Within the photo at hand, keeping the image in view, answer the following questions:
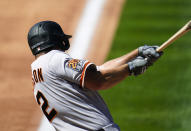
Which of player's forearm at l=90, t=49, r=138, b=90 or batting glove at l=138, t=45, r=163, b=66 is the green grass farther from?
player's forearm at l=90, t=49, r=138, b=90

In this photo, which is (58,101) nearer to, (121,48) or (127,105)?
(127,105)

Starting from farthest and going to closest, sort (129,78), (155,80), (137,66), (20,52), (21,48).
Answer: (21,48), (20,52), (129,78), (155,80), (137,66)

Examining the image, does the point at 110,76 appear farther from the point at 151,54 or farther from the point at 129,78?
the point at 129,78

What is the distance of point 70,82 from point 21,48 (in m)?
6.19

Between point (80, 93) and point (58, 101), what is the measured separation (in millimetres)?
242

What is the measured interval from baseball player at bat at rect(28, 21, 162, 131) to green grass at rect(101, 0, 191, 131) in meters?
2.72

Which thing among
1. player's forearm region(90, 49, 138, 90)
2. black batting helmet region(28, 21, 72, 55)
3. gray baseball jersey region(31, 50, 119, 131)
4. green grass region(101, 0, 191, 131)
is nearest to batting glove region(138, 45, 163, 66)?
player's forearm region(90, 49, 138, 90)

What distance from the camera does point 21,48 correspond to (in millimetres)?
10281

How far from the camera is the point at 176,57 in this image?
9.18 m

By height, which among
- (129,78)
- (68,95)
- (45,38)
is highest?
(45,38)

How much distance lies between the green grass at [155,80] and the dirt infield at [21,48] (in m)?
0.60

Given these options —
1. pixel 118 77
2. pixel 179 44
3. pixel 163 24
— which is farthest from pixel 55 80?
pixel 163 24

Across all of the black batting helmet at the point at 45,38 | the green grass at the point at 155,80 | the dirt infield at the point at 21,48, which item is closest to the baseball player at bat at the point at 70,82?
the black batting helmet at the point at 45,38

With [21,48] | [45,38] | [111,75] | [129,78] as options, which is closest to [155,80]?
[129,78]
